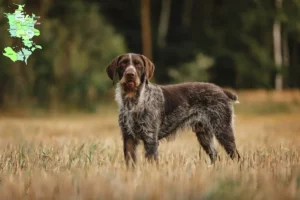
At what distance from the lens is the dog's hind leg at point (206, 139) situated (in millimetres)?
8281

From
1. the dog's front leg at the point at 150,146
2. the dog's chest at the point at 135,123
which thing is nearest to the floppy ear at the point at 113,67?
the dog's chest at the point at 135,123

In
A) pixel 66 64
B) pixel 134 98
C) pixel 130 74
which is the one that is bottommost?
pixel 134 98

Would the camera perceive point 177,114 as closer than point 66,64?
Yes

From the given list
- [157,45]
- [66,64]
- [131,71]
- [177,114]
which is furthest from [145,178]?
[157,45]

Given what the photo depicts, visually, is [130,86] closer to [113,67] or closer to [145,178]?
[113,67]

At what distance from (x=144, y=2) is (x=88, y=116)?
32.2ft

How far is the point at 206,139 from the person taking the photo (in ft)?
27.7

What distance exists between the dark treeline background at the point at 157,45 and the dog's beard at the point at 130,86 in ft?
25.6

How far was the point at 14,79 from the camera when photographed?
2027 centimetres

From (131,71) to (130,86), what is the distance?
0.28 meters

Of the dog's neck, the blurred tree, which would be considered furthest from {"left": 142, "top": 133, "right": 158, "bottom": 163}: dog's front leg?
the blurred tree

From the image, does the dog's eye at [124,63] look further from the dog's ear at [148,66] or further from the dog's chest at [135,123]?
the dog's chest at [135,123]

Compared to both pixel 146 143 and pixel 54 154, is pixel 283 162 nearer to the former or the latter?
pixel 146 143

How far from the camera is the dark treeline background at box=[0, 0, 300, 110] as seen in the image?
2088 centimetres
